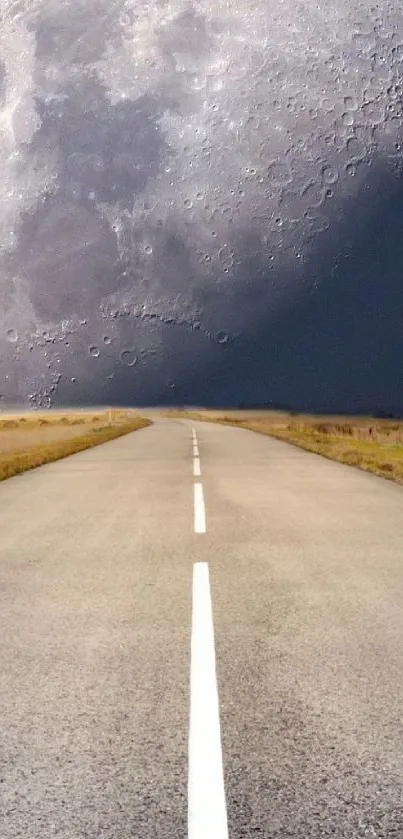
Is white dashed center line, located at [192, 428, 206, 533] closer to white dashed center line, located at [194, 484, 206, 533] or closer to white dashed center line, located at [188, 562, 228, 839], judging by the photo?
white dashed center line, located at [194, 484, 206, 533]

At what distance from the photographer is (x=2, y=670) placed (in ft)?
15.1

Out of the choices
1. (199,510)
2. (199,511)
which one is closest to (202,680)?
(199,511)

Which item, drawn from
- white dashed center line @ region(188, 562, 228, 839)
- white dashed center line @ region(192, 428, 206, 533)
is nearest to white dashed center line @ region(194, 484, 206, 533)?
white dashed center line @ region(192, 428, 206, 533)

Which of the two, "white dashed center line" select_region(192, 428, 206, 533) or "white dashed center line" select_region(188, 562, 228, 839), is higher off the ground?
"white dashed center line" select_region(188, 562, 228, 839)

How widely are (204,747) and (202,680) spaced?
863 millimetres

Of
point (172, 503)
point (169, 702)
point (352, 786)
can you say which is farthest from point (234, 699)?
point (172, 503)

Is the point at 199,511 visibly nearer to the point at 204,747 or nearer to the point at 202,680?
the point at 202,680

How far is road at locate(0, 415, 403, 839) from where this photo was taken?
9.81 feet

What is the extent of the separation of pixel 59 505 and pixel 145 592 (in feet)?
19.5

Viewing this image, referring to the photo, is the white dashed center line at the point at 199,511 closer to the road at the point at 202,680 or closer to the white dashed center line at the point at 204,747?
the road at the point at 202,680

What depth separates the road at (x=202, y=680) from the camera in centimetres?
299

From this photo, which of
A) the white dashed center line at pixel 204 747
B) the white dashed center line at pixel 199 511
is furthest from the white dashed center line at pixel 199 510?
the white dashed center line at pixel 204 747

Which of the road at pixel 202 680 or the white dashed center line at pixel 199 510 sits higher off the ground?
the road at pixel 202 680

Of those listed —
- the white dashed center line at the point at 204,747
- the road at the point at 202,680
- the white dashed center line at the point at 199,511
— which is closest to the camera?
the white dashed center line at the point at 204,747
